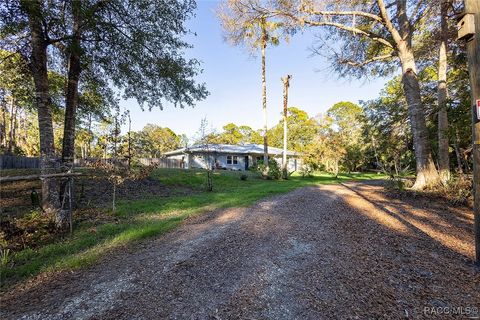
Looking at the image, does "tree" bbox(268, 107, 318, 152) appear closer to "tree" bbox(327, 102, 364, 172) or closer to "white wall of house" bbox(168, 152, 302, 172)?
"tree" bbox(327, 102, 364, 172)

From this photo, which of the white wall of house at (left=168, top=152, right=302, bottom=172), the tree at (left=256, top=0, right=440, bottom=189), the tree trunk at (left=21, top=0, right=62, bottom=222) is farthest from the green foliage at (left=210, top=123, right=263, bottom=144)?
the tree trunk at (left=21, top=0, right=62, bottom=222)

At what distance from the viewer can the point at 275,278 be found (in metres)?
3.06

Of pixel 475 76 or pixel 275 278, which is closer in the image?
pixel 275 278

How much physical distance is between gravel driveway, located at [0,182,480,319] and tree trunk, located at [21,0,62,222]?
288cm

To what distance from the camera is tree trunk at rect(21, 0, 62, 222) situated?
563 centimetres

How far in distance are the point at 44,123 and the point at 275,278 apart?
6294 millimetres

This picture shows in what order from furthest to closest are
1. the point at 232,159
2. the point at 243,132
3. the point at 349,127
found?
1. the point at 243,132
2. the point at 349,127
3. the point at 232,159

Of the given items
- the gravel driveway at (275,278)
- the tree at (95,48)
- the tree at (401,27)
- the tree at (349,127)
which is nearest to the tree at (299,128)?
the tree at (349,127)

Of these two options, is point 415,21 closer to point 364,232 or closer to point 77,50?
point 364,232

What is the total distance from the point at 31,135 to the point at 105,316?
4267 cm

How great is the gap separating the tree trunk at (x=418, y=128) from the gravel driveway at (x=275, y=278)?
3975 millimetres

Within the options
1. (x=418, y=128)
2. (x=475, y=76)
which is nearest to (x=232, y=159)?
(x=418, y=128)

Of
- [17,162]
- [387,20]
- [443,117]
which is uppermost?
[387,20]

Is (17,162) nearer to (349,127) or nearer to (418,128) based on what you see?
(418,128)
